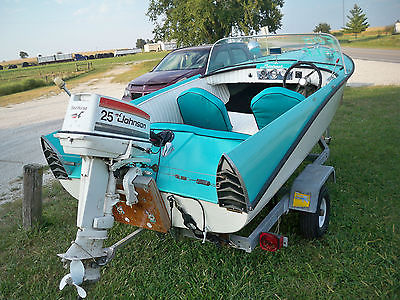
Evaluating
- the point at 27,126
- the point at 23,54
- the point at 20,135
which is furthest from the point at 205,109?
the point at 23,54

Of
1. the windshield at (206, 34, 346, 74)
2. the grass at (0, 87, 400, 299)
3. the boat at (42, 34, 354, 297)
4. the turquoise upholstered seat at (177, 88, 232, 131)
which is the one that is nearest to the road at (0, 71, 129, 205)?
the grass at (0, 87, 400, 299)

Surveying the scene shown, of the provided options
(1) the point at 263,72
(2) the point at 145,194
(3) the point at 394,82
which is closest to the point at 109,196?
(2) the point at 145,194

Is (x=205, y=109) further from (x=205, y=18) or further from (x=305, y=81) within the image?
(x=205, y=18)

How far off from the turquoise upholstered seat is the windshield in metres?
1.95

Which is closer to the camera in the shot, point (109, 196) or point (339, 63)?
point (109, 196)

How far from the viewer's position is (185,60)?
8352 millimetres

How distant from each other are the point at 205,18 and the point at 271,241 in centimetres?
1570

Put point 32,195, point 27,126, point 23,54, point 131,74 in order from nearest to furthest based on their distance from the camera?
1. point 32,195
2. point 27,126
3. point 131,74
4. point 23,54

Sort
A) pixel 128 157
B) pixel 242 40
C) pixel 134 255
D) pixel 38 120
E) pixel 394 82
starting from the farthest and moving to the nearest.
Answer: pixel 394 82 → pixel 38 120 → pixel 242 40 → pixel 134 255 → pixel 128 157

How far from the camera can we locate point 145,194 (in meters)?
2.22

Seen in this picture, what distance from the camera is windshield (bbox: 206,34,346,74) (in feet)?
15.9

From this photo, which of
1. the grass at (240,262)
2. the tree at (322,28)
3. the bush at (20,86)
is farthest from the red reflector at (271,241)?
the tree at (322,28)

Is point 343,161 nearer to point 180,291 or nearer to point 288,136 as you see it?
point 288,136

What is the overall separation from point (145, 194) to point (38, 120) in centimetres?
911
